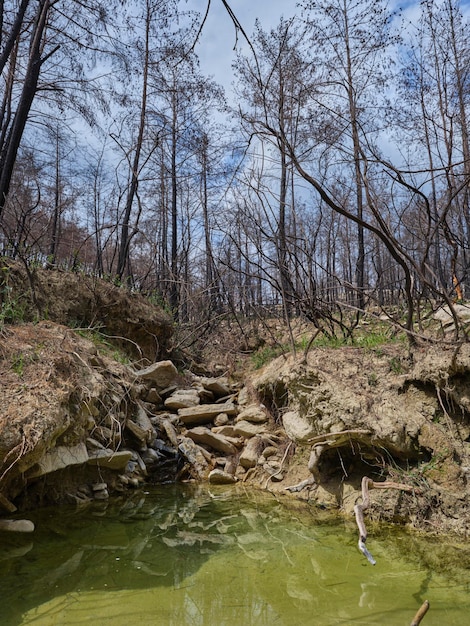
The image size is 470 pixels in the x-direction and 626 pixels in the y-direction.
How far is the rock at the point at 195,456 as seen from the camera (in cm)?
505

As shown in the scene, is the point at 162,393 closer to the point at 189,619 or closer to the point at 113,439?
the point at 113,439

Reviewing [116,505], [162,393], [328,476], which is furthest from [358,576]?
[162,393]

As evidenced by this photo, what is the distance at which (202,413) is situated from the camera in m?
6.00

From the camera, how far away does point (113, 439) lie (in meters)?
4.34

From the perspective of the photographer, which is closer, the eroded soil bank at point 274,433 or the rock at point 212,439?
the eroded soil bank at point 274,433

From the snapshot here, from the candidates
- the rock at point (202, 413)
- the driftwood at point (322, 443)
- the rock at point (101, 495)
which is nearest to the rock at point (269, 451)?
the driftwood at point (322, 443)

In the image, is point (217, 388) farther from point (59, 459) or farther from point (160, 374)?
point (59, 459)

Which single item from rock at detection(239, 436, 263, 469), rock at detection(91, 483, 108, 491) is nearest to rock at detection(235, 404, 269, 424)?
rock at detection(239, 436, 263, 469)

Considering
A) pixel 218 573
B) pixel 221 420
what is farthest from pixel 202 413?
pixel 218 573

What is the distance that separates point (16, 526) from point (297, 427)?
297 cm

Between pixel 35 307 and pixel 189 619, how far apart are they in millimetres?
4474

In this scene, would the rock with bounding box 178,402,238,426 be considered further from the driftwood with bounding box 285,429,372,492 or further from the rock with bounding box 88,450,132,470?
the driftwood with bounding box 285,429,372,492

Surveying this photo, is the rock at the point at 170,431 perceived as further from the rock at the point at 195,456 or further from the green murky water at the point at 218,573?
the green murky water at the point at 218,573

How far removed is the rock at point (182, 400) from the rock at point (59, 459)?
2367 millimetres
